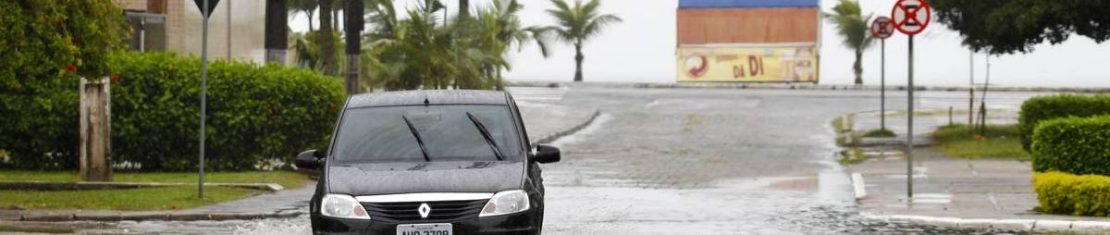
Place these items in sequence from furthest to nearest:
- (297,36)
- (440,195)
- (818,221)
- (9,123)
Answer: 1. (297,36)
2. (9,123)
3. (818,221)
4. (440,195)

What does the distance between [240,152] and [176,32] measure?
801 centimetres

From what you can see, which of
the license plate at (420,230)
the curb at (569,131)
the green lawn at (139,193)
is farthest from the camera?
the curb at (569,131)

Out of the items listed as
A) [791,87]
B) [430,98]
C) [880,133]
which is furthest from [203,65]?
[791,87]

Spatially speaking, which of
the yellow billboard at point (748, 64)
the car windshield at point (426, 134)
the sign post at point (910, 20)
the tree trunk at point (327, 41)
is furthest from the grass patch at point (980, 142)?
the yellow billboard at point (748, 64)

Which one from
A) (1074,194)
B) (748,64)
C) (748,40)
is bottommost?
(1074,194)

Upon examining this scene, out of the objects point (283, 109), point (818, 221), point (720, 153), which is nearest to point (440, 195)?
point (818, 221)

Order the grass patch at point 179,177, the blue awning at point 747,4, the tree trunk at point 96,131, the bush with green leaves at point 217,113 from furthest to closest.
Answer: the blue awning at point 747,4 → the bush with green leaves at point 217,113 → the grass patch at point 179,177 → the tree trunk at point 96,131

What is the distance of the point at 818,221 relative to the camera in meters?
20.8

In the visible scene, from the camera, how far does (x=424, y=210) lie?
1508 centimetres

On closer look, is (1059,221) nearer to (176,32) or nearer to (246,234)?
(246,234)

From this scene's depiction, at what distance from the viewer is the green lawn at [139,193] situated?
22250 mm

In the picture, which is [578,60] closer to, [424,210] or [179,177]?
[179,177]

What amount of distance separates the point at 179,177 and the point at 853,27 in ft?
184

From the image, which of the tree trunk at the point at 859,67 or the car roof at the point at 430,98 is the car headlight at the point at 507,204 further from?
the tree trunk at the point at 859,67
